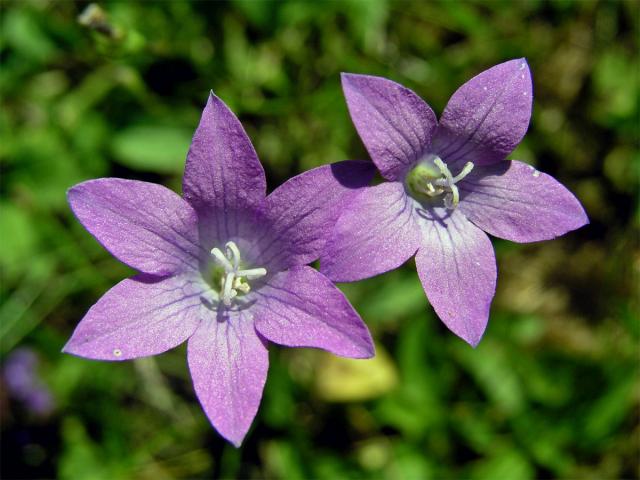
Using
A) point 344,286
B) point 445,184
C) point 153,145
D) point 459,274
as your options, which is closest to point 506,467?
point 344,286

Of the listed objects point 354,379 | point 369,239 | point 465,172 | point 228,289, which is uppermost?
point 465,172

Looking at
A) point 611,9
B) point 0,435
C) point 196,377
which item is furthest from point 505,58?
point 0,435

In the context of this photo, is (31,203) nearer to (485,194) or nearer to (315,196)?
(315,196)

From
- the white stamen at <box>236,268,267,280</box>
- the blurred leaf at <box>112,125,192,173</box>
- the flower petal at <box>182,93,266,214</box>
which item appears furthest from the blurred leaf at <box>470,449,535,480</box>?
the blurred leaf at <box>112,125,192,173</box>

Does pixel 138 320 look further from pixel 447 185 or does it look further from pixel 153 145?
pixel 153 145

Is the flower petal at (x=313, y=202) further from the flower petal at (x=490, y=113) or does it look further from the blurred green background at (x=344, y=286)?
the blurred green background at (x=344, y=286)

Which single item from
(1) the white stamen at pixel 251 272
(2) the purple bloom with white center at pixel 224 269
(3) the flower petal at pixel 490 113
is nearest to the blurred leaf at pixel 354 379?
(2) the purple bloom with white center at pixel 224 269
